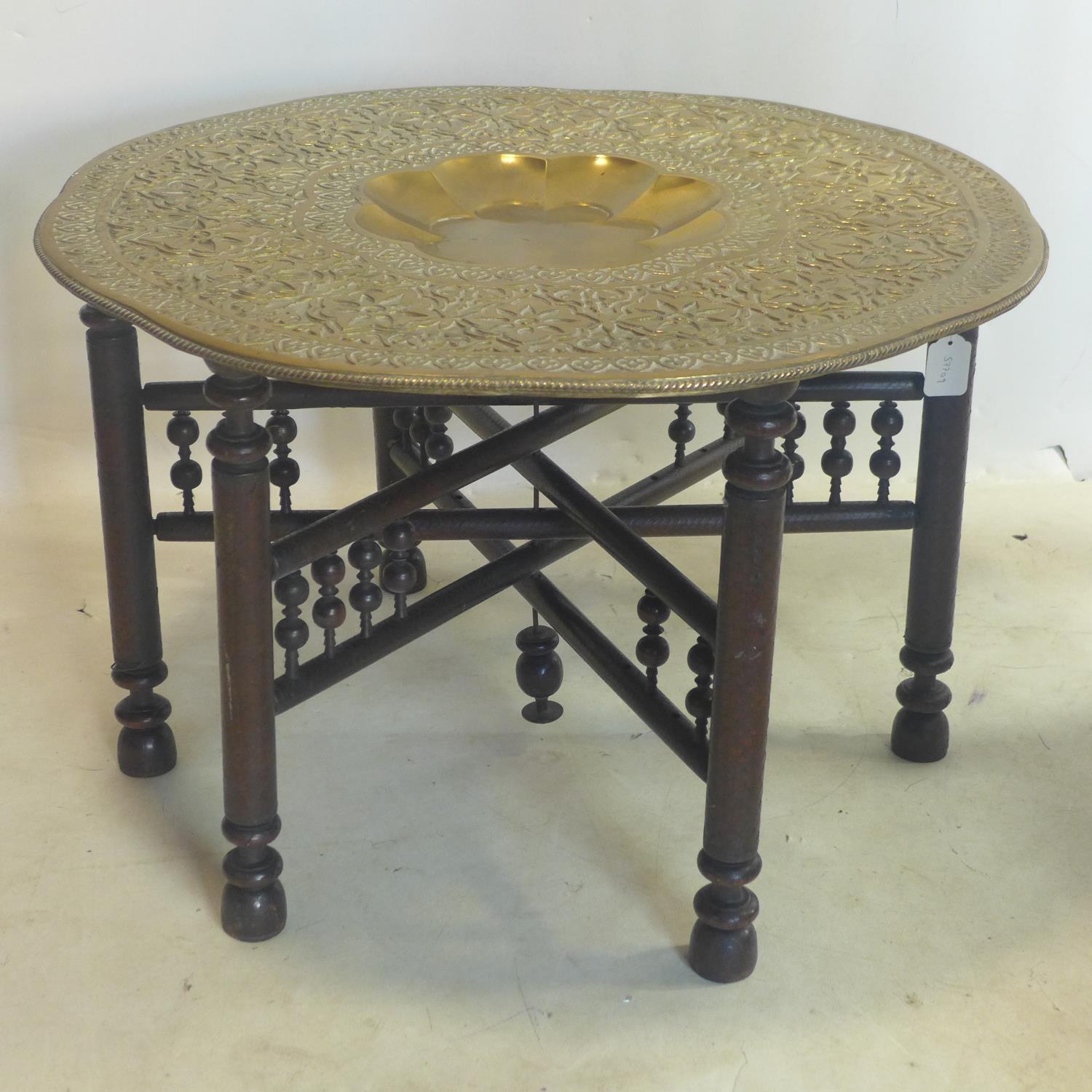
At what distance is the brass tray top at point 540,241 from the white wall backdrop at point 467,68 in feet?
1.29

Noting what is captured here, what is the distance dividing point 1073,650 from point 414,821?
1.19 metres

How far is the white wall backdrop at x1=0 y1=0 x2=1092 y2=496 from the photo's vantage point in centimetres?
282

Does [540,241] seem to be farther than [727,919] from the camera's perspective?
Yes

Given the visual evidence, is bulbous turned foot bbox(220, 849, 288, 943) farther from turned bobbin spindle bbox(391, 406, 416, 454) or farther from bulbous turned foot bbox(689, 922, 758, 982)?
turned bobbin spindle bbox(391, 406, 416, 454)

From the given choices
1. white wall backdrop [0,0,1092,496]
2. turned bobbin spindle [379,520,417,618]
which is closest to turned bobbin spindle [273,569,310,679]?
turned bobbin spindle [379,520,417,618]

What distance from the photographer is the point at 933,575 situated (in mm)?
2188

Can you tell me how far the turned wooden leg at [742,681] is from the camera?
5.41ft

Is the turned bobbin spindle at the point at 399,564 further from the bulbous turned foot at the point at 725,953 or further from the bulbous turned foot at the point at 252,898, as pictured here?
the bulbous turned foot at the point at 725,953

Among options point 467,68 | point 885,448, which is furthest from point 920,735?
point 467,68

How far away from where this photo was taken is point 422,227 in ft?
6.90

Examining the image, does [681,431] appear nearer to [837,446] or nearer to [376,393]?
[837,446]

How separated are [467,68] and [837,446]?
3.88 ft

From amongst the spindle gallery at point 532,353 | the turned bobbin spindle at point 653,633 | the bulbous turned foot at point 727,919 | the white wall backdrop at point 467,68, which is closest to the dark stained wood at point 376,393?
the spindle gallery at point 532,353

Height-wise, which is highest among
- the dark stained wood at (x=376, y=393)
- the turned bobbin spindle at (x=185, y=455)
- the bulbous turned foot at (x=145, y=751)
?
the dark stained wood at (x=376, y=393)
